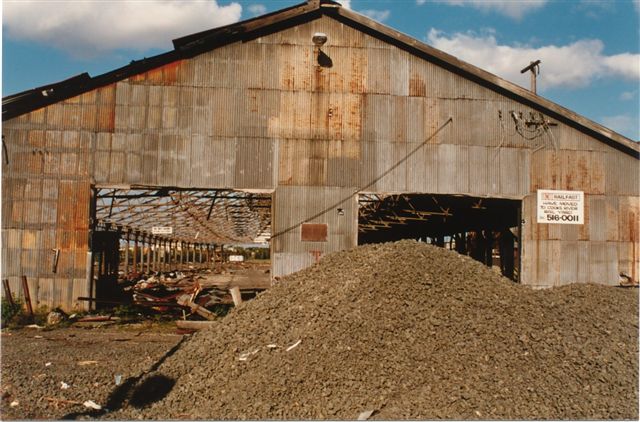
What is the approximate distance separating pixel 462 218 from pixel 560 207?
8.25 meters

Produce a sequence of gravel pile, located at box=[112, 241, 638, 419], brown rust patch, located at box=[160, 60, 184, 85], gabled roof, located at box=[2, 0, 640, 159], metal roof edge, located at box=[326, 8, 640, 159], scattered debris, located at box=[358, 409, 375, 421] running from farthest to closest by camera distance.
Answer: metal roof edge, located at box=[326, 8, 640, 159] → brown rust patch, located at box=[160, 60, 184, 85] → gabled roof, located at box=[2, 0, 640, 159] → gravel pile, located at box=[112, 241, 638, 419] → scattered debris, located at box=[358, 409, 375, 421]

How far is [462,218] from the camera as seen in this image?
88.2 feet

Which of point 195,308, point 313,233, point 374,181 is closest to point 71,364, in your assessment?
point 195,308

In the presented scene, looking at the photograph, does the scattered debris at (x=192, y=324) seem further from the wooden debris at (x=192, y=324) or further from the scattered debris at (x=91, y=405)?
the scattered debris at (x=91, y=405)

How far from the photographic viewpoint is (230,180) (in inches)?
693

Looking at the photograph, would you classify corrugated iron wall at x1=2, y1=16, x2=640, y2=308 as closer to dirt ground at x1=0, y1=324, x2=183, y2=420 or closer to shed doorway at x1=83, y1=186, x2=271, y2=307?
shed doorway at x1=83, y1=186, x2=271, y2=307

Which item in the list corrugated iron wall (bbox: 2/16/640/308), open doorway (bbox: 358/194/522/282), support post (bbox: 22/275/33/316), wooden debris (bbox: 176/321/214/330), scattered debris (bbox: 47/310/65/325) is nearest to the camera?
wooden debris (bbox: 176/321/214/330)

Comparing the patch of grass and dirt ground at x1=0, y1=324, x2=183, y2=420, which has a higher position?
the patch of grass

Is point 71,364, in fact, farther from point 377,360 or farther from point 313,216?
point 313,216

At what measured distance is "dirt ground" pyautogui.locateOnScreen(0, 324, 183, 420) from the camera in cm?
941

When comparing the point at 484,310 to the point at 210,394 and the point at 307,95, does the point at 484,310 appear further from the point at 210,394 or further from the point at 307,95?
the point at 307,95

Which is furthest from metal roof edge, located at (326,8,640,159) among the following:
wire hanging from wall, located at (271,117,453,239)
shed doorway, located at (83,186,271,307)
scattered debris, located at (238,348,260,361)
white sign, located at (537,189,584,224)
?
scattered debris, located at (238,348,260,361)

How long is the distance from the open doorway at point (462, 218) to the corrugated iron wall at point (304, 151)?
1289 millimetres

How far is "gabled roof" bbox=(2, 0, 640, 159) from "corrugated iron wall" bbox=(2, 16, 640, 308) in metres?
0.25
